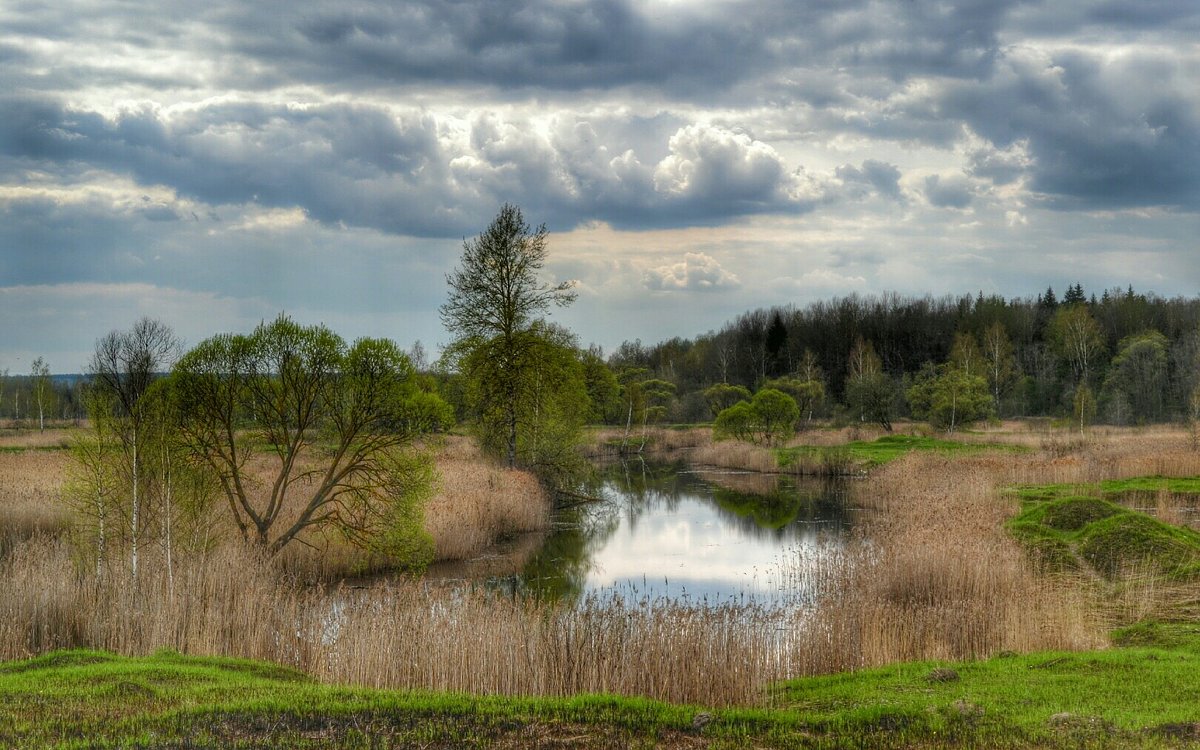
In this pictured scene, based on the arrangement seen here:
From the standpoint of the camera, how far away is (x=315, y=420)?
20281 millimetres

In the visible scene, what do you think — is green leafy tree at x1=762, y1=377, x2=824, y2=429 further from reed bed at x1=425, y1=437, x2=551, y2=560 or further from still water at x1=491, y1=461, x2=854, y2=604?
reed bed at x1=425, y1=437, x2=551, y2=560

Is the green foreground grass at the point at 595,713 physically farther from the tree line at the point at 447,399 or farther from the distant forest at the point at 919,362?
the distant forest at the point at 919,362

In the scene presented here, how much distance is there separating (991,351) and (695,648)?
7643cm

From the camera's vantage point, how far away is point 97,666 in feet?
33.0

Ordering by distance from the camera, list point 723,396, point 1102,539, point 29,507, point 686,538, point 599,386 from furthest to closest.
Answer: point 723,396
point 599,386
point 686,538
point 29,507
point 1102,539

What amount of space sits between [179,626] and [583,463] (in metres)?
27.1

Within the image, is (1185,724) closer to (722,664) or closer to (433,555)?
(722,664)

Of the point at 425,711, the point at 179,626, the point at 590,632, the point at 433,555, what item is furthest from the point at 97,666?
the point at 433,555

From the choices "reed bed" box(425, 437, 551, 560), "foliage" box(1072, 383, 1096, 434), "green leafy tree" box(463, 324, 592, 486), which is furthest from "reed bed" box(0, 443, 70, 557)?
"foliage" box(1072, 383, 1096, 434)

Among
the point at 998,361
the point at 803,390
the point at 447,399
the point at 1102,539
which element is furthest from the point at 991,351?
the point at 1102,539

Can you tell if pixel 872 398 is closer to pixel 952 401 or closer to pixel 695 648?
pixel 952 401

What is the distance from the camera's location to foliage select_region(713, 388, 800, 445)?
51.2m

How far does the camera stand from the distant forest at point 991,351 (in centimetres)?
6888

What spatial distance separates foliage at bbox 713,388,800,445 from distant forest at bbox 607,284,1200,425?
1170 centimetres
